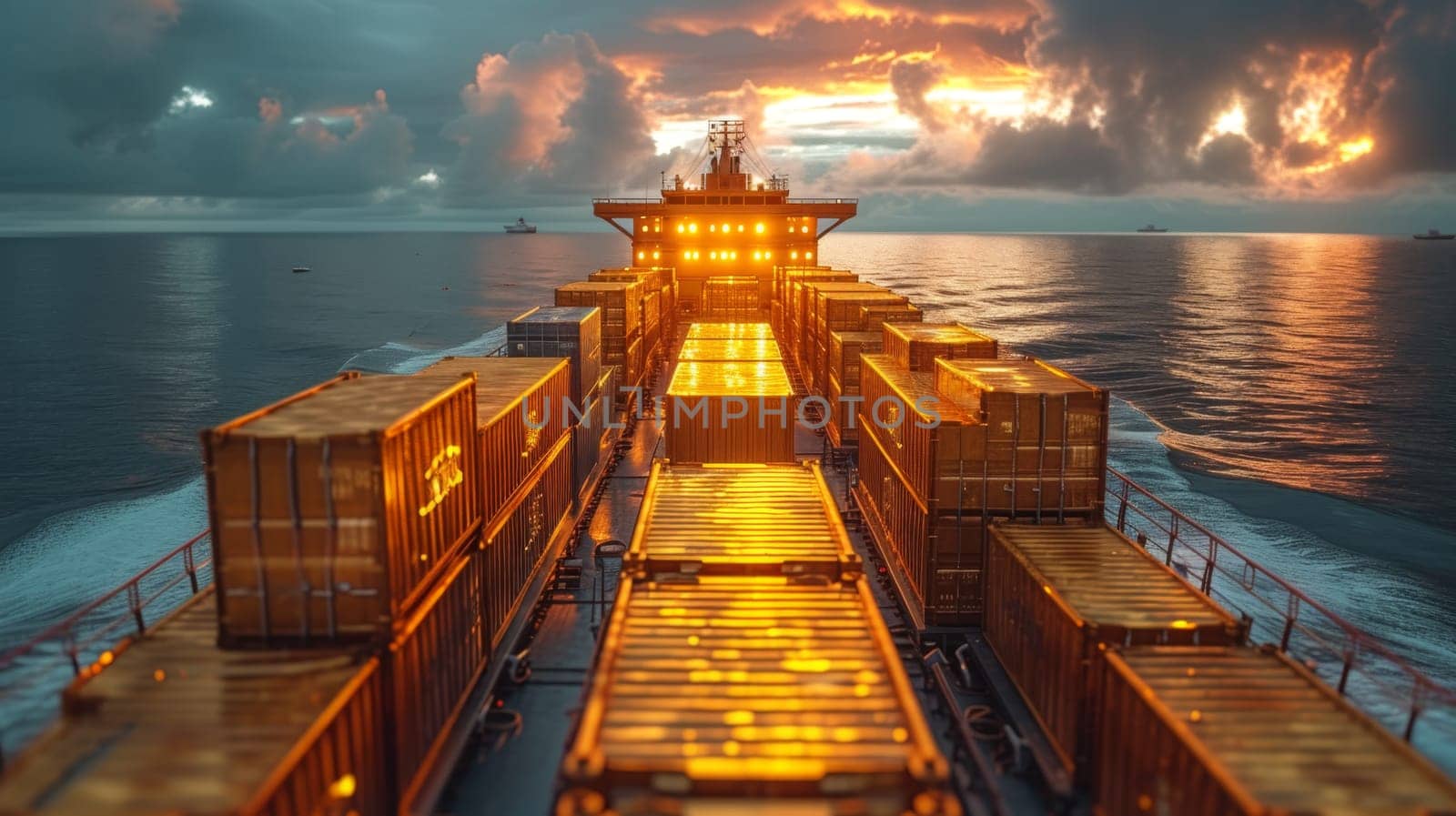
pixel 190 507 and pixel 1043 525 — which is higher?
pixel 1043 525

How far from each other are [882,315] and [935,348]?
10.5 m

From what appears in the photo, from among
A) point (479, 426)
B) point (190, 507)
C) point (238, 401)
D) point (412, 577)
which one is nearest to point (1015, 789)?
point (412, 577)

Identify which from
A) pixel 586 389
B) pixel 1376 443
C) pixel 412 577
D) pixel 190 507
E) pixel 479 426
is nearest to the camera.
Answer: pixel 412 577

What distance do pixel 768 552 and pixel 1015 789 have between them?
499 centimetres

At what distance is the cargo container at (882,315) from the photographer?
109ft

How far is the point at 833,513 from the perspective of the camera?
1590cm

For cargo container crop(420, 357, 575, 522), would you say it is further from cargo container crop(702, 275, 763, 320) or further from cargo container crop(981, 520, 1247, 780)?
cargo container crop(702, 275, 763, 320)

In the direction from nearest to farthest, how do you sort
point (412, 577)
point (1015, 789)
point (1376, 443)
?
1. point (412, 577)
2. point (1015, 789)
3. point (1376, 443)

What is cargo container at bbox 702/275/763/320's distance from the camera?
2415 inches

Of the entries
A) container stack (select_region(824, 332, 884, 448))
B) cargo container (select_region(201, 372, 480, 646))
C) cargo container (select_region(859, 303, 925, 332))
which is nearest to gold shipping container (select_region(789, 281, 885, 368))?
cargo container (select_region(859, 303, 925, 332))

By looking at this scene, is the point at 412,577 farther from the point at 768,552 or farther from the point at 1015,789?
the point at 1015,789

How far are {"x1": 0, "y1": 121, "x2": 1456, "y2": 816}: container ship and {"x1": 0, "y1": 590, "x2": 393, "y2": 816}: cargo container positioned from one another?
0.04 metres

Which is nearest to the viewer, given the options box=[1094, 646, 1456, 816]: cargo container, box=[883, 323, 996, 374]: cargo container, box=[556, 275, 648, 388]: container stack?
box=[1094, 646, 1456, 816]: cargo container

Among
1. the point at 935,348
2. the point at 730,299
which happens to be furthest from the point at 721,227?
the point at 935,348
